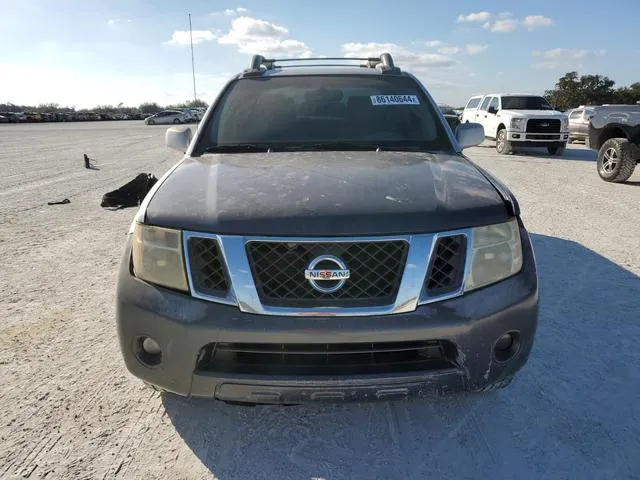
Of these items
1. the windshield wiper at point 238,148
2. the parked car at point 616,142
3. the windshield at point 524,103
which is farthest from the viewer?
the windshield at point 524,103

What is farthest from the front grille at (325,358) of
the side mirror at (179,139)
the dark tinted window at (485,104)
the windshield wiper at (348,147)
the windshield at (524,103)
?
the dark tinted window at (485,104)

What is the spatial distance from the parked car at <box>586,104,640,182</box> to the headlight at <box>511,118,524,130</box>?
4.52m

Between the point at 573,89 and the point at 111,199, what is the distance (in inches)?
2223

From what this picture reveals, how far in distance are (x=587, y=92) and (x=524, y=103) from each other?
43.8m

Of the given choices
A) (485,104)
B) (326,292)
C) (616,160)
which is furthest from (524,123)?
(326,292)

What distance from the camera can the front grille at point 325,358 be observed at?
190 centimetres

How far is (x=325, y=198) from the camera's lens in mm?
2070

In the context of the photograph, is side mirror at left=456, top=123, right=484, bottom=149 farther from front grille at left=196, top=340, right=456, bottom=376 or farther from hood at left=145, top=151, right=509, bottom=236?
front grille at left=196, top=340, right=456, bottom=376

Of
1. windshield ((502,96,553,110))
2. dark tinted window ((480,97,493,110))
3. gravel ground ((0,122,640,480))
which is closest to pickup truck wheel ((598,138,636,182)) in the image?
gravel ground ((0,122,640,480))

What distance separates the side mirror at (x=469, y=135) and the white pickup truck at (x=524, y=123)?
1085cm

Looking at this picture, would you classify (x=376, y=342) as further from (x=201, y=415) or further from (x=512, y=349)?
(x=201, y=415)

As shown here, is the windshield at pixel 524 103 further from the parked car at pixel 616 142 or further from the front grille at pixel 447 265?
the front grille at pixel 447 265

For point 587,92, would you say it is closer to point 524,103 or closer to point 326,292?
point 524,103

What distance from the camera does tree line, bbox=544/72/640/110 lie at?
167 ft
